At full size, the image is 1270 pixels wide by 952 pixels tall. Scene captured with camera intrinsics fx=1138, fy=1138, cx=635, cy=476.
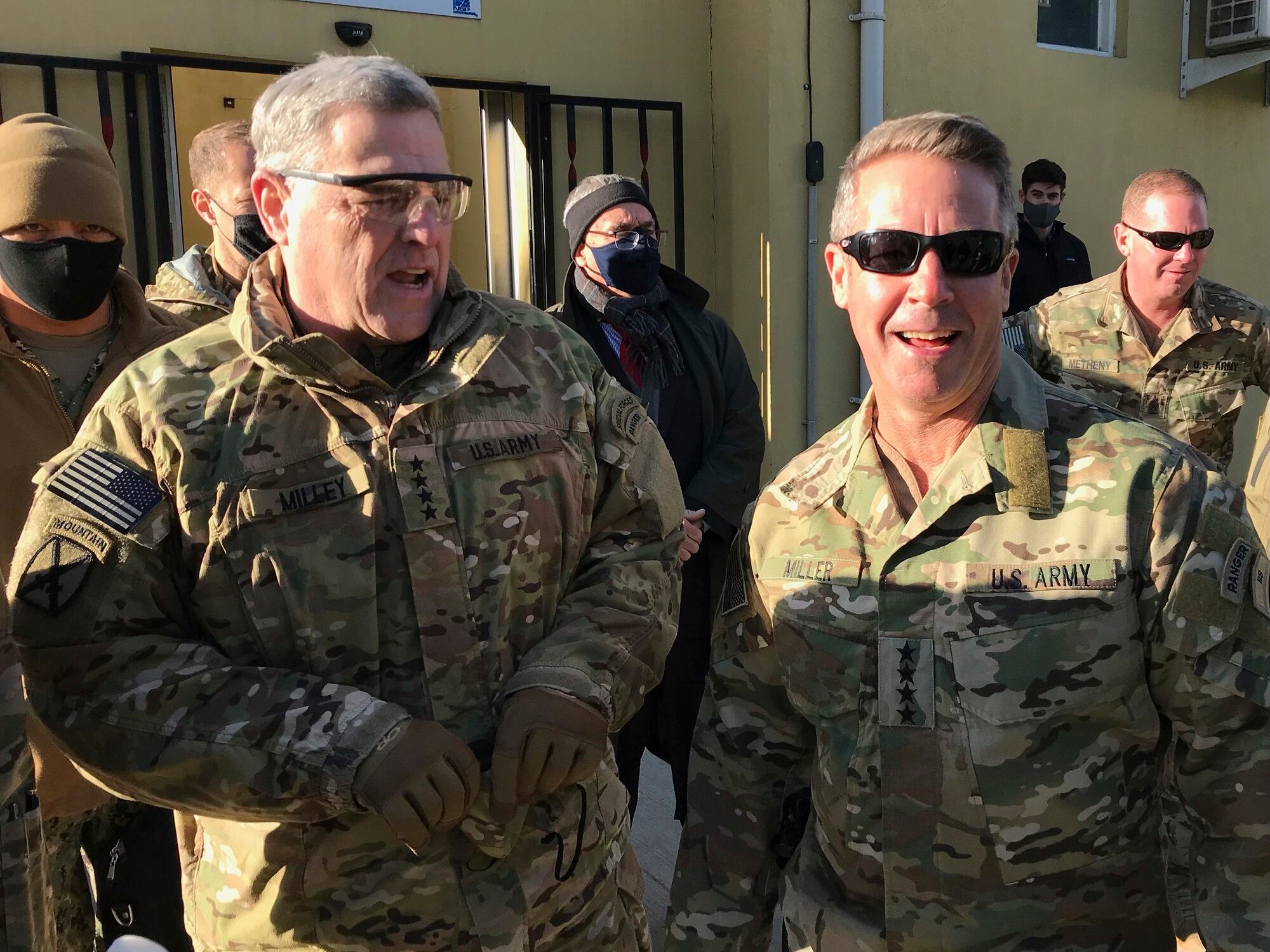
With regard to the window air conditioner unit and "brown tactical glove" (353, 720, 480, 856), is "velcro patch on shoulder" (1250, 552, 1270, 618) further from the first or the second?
the window air conditioner unit

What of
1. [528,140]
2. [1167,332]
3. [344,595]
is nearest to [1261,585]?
[344,595]

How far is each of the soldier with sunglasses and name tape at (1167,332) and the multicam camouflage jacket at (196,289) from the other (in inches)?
112

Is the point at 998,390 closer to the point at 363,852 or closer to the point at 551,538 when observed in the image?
the point at 551,538

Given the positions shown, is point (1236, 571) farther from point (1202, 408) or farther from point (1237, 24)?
point (1237, 24)

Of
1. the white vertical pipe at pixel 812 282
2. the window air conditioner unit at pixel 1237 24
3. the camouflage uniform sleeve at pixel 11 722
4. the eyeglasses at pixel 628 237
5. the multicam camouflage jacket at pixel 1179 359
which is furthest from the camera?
the window air conditioner unit at pixel 1237 24

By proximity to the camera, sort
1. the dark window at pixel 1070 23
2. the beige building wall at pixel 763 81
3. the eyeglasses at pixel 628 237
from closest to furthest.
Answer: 1. the eyeglasses at pixel 628 237
2. the beige building wall at pixel 763 81
3. the dark window at pixel 1070 23

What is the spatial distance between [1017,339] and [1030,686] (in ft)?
10.5

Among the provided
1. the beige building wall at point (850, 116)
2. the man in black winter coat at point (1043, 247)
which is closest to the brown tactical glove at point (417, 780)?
the beige building wall at point (850, 116)

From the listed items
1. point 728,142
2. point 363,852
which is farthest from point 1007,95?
point 363,852

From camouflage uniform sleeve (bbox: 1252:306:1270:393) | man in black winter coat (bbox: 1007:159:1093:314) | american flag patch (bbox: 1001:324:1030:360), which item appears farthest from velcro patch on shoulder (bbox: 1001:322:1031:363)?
man in black winter coat (bbox: 1007:159:1093:314)

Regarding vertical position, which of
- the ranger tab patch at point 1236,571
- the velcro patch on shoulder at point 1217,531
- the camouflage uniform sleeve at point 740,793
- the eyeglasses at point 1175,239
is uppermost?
the eyeglasses at point 1175,239

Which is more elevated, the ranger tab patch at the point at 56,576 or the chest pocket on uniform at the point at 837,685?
the ranger tab patch at the point at 56,576

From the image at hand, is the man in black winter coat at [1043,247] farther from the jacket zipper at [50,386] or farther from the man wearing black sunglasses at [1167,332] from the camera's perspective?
the jacket zipper at [50,386]

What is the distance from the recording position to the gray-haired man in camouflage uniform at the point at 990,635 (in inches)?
58.7
